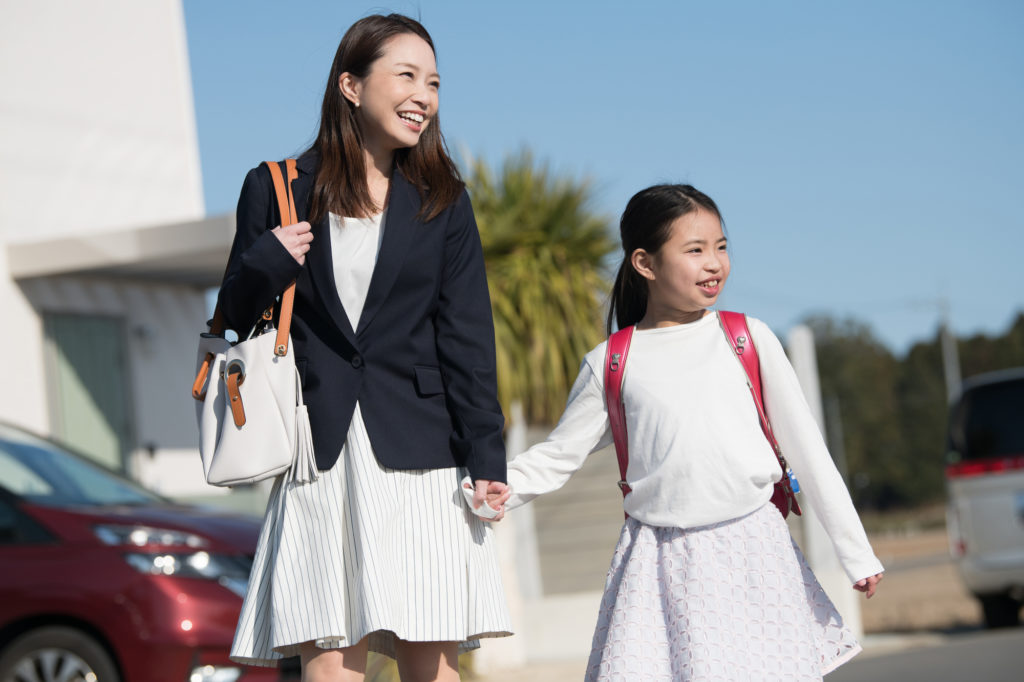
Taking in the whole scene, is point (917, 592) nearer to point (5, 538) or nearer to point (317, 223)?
point (5, 538)

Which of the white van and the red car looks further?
the white van

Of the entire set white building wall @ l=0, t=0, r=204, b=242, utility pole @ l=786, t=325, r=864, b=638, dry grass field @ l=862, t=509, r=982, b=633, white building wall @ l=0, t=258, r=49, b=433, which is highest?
white building wall @ l=0, t=0, r=204, b=242

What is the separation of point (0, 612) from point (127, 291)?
708cm

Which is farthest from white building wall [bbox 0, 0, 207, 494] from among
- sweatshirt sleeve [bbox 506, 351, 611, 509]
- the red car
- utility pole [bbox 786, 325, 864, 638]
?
sweatshirt sleeve [bbox 506, 351, 611, 509]

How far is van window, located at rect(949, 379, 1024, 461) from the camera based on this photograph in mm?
9922

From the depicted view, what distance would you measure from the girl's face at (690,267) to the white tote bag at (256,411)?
1.02 m

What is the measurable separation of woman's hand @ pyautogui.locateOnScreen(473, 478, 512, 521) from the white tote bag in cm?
37

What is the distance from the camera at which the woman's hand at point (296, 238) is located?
285cm

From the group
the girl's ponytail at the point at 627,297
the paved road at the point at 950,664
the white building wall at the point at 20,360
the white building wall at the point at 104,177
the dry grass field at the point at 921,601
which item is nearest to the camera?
the girl's ponytail at the point at 627,297

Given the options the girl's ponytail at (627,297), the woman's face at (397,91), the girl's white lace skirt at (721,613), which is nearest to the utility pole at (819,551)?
the girl's ponytail at (627,297)

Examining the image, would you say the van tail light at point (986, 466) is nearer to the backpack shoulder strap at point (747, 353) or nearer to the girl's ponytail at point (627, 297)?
the girl's ponytail at point (627, 297)

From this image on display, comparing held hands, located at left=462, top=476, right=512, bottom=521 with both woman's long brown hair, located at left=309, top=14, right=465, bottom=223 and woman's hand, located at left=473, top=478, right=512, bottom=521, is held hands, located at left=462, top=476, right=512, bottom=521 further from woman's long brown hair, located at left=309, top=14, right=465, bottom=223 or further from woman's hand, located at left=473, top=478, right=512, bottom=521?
woman's long brown hair, located at left=309, top=14, right=465, bottom=223

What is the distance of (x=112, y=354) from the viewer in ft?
38.8

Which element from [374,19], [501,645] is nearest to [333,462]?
[374,19]
